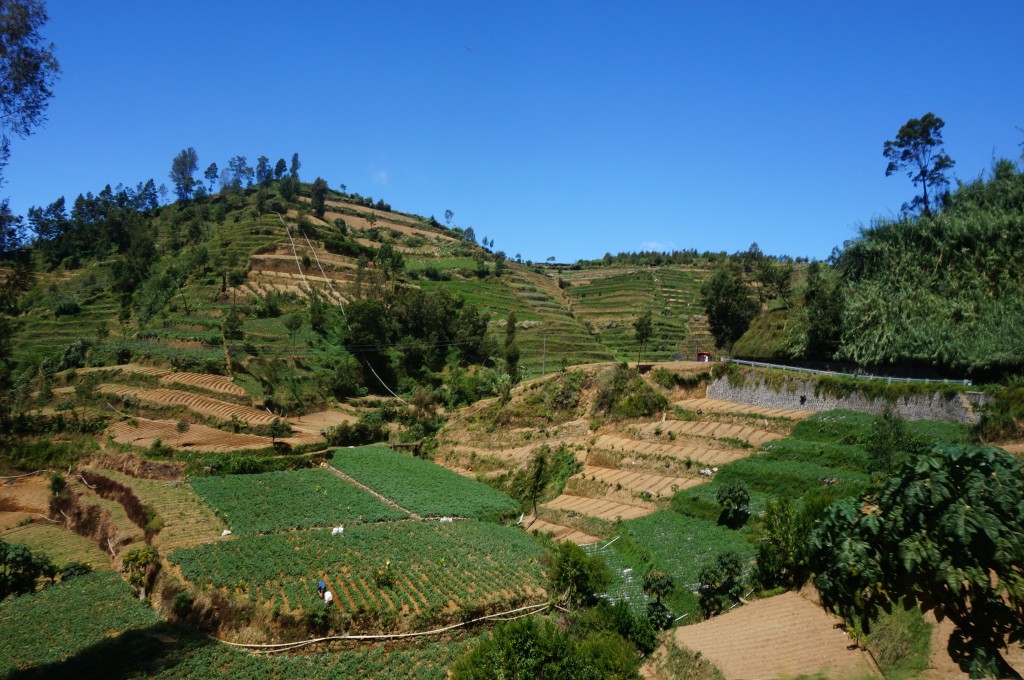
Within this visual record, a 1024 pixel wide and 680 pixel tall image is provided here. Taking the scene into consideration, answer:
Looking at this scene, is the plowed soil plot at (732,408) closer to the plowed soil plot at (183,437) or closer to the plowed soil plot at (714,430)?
the plowed soil plot at (714,430)

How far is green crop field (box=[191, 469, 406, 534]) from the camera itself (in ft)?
80.2

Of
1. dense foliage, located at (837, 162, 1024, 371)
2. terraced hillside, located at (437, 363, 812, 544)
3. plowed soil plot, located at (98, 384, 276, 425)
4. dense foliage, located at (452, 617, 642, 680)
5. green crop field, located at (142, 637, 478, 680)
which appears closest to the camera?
dense foliage, located at (452, 617, 642, 680)

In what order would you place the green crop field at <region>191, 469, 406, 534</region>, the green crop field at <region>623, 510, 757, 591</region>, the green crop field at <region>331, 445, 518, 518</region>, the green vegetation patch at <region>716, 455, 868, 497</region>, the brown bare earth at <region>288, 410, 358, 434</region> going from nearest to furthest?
1. the green crop field at <region>623, 510, 757, 591</region>
2. the green vegetation patch at <region>716, 455, 868, 497</region>
3. the green crop field at <region>191, 469, 406, 534</region>
4. the green crop field at <region>331, 445, 518, 518</region>
5. the brown bare earth at <region>288, 410, 358, 434</region>

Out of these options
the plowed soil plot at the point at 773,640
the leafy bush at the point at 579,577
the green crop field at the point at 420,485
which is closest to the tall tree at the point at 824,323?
the green crop field at the point at 420,485

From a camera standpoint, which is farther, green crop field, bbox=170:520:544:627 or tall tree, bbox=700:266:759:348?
tall tree, bbox=700:266:759:348

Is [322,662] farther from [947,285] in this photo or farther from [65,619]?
[947,285]

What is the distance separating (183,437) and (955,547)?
3742cm

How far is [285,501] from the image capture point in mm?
27188

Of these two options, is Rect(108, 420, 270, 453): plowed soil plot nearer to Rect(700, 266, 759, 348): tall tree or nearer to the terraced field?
the terraced field

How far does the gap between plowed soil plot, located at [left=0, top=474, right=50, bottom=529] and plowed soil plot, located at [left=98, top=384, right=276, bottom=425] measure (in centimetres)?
772

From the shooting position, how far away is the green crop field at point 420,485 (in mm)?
28891

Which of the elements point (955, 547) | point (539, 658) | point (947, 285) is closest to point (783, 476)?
point (947, 285)

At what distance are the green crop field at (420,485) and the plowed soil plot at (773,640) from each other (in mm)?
Answer: 14327

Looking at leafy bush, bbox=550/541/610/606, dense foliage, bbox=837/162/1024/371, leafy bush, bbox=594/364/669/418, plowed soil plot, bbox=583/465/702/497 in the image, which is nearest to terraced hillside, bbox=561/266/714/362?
leafy bush, bbox=594/364/669/418
